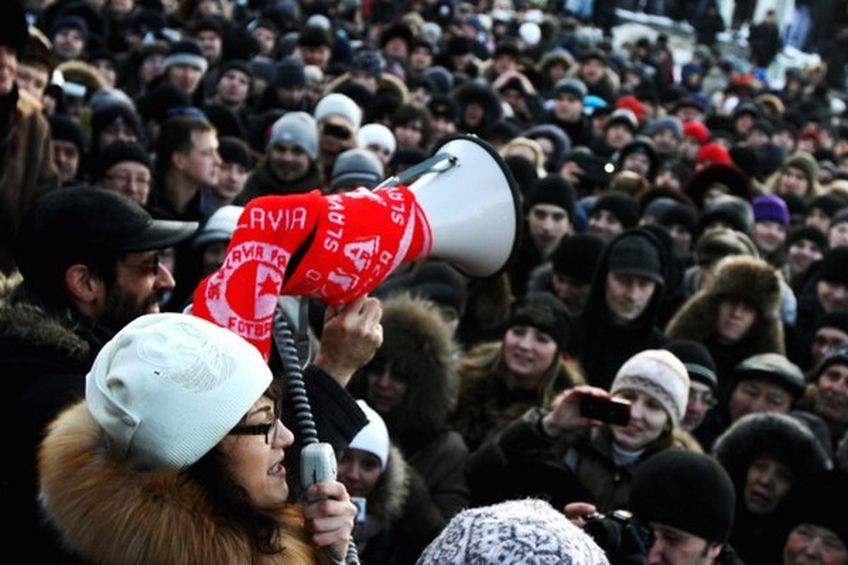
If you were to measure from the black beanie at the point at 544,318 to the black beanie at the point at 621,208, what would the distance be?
8.99 feet

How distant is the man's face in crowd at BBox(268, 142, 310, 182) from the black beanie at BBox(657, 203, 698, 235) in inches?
102

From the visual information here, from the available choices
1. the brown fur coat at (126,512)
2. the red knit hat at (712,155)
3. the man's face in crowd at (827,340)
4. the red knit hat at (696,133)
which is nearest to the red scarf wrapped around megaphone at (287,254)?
the brown fur coat at (126,512)

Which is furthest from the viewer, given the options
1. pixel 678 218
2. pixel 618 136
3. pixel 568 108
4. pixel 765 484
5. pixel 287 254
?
pixel 568 108

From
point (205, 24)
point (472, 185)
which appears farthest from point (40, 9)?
point (472, 185)

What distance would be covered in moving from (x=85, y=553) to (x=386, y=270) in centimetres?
90

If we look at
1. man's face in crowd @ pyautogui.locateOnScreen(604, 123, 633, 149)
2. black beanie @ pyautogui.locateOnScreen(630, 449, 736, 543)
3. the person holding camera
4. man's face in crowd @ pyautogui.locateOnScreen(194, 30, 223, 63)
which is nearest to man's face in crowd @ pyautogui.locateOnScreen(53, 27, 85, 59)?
man's face in crowd @ pyautogui.locateOnScreen(194, 30, 223, 63)

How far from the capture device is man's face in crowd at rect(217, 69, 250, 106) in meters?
10.7

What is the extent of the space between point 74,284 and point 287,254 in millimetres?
937

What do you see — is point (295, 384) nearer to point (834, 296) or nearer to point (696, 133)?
point (834, 296)

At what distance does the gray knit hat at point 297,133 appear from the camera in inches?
308

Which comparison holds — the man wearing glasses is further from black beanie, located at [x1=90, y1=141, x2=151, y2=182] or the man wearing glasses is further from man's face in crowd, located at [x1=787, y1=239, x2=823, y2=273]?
man's face in crowd, located at [x1=787, y1=239, x2=823, y2=273]

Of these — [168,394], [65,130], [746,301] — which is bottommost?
[746,301]

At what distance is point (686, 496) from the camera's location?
422 centimetres

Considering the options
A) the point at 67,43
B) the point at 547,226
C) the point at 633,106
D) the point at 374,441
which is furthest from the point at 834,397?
the point at 633,106
